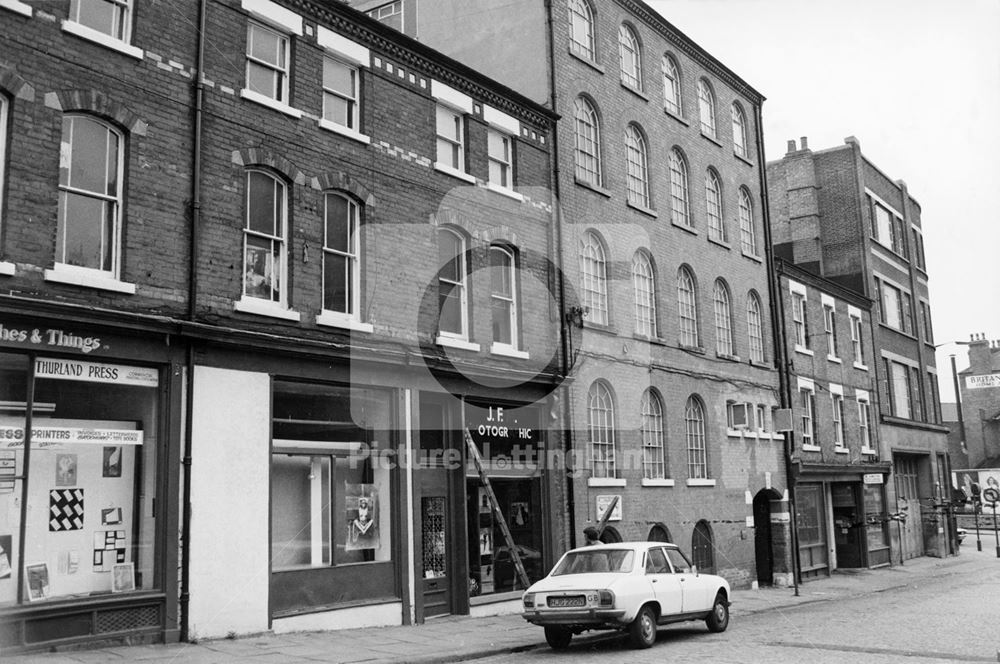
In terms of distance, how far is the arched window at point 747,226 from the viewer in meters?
29.9

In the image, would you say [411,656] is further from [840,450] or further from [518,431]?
[840,450]

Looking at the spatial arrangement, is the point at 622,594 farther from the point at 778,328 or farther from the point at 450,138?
the point at 778,328

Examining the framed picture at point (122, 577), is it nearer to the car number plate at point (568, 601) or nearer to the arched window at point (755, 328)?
the car number plate at point (568, 601)

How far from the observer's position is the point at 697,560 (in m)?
24.9

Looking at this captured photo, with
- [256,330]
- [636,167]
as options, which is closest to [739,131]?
[636,167]

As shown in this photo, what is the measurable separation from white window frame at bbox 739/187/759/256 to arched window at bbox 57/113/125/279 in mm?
20881

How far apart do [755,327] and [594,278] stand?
9.05 m

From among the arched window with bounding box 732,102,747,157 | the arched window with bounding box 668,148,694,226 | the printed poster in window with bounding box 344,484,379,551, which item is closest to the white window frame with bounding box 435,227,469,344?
the printed poster in window with bounding box 344,484,379,551

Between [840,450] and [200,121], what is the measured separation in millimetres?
25860

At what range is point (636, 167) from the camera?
82.8 feet

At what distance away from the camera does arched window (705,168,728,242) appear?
2833 cm

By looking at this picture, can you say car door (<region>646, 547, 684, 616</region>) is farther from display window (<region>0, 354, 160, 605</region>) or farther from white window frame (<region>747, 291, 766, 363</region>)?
white window frame (<region>747, 291, 766, 363</region>)

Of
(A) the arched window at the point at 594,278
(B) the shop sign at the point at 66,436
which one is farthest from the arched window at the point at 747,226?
(B) the shop sign at the point at 66,436

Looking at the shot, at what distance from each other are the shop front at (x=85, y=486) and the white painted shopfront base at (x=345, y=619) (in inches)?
80.9
